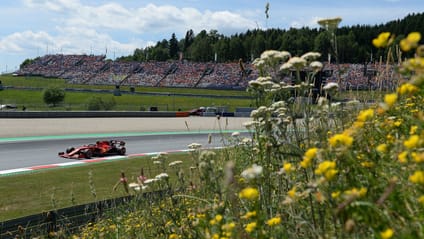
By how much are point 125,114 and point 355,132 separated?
37.9 m

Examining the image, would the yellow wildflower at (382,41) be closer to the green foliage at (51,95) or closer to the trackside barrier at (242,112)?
the trackside barrier at (242,112)

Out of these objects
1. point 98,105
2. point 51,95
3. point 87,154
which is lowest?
point 87,154

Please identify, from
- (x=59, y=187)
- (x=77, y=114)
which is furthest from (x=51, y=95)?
(x=59, y=187)

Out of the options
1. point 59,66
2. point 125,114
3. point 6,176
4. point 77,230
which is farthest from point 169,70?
point 77,230

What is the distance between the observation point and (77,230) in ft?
22.5

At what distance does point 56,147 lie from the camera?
21844mm

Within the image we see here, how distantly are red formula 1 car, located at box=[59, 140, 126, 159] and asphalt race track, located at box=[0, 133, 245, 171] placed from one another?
526 mm

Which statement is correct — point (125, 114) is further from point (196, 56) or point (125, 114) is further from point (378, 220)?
point (196, 56)

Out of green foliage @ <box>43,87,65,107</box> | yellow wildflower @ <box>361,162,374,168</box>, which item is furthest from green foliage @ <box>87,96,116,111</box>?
yellow wildflower @ <box>361,162,374,168</box>

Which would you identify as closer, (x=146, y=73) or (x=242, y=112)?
(x=242, y=112)

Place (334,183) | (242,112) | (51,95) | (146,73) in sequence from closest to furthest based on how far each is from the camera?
(334,183) < (242,112) < (51,95) < (146,73)

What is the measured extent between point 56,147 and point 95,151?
137 inches

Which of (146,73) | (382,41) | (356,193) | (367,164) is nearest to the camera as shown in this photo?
(356,193)

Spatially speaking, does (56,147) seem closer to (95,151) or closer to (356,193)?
(95,151)
